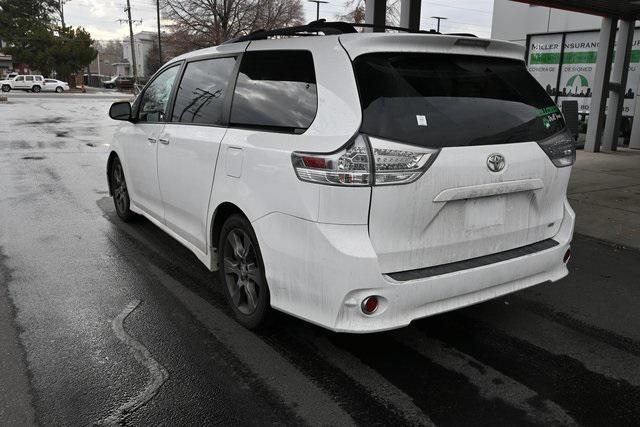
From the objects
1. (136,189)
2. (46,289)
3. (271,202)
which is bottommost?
(46,289)

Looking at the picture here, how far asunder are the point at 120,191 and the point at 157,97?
1.54m

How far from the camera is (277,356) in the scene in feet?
11.0

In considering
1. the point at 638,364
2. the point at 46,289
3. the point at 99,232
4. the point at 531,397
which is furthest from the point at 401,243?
the point at 99,232

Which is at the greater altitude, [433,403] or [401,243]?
[401,243]

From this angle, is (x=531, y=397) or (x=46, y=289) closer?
(x=531, y=397)

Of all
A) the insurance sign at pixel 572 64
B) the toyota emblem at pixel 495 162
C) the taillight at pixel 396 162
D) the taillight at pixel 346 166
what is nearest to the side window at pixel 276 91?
the taillight at pixel 346 166

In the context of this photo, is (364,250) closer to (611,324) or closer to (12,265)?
(611,324)

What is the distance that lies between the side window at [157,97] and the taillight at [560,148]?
121 inches

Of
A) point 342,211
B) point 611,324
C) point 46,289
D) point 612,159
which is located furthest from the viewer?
point 612,159

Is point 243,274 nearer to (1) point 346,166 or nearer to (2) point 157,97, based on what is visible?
(1) point 346,166

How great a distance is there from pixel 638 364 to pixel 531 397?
35.3 inches

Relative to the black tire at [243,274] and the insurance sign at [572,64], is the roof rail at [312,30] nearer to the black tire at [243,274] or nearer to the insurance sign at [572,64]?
the black tire at [243,274]

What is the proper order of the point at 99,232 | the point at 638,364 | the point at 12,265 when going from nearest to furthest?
the point at 638,364
the point at 12,265
the point at 99,232

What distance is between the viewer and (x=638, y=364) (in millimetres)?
3328
